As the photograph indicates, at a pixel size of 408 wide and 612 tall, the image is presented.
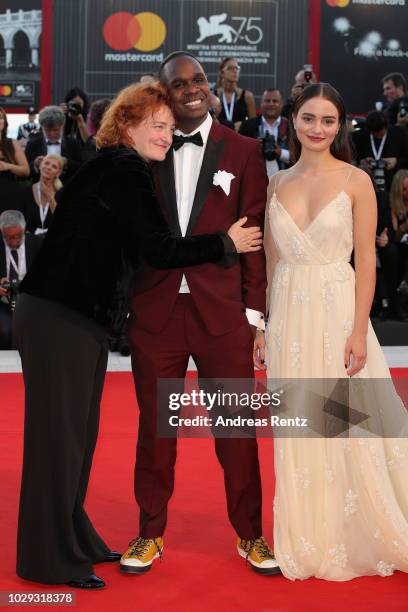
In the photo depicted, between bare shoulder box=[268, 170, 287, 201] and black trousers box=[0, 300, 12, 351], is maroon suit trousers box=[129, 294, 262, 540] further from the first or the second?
black trousers box=[0, 300, 12, 351]

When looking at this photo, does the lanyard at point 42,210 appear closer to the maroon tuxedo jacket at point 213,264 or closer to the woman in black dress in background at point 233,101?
the woman in black dress in background at point 233,101

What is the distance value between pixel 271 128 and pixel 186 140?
5526 millimetres

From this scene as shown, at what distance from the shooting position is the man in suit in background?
8234 millimetres

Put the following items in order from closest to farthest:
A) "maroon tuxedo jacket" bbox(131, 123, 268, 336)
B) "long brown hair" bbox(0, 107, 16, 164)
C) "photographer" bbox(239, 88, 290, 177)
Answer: "maroon tuxedo jacket" bbox(131, 123, 268, 336)
"long brown hair" bbox(0, 107, 16, 164)
"photographer" bbox(239, 88, 290, 177)

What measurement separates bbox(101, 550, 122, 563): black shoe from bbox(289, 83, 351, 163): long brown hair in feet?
4.75

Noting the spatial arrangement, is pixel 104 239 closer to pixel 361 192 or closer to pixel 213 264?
pixel 213 264

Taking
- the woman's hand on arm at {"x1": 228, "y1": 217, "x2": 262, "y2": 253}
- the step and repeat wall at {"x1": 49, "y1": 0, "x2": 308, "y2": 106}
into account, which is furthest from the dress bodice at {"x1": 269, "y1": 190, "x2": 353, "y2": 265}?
the step and repeat wall at {"x1": 49, "y1": 0, "x2": 308, "y2": 106}

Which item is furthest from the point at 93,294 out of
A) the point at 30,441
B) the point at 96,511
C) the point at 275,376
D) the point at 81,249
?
the point at 96,511

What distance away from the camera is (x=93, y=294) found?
10.2 ft

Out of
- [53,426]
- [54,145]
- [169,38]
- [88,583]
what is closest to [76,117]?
[54,145]

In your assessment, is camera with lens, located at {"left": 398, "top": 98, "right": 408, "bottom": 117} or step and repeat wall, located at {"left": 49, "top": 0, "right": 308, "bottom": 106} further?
step and repeat wall, located at {"left": 49, "top": 0, "right": 308, "bottom": 106}

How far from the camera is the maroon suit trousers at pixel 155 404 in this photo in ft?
10.8

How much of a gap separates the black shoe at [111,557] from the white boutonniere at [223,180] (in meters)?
1.25

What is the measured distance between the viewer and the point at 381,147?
875 cm
